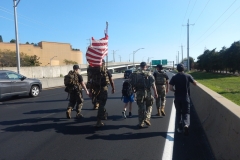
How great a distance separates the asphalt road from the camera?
5.09m

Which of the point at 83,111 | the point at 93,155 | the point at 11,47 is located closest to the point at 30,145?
the point at 93,155

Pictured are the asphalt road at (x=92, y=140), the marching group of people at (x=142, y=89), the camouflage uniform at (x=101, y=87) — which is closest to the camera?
the asphalt road at (x=92, y=140)

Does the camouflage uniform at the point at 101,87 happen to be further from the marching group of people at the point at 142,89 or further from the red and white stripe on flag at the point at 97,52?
the red and white stripe on flag at the point at 97,52

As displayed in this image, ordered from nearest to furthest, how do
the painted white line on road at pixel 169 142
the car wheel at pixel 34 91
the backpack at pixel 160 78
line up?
the painted white line on road at pixel 169 142
the backpack at pixel 160 78
the car wheel at pixel 34 91

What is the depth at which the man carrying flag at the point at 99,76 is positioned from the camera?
Result: 7.37m

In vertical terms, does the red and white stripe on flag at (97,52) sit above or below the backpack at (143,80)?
above

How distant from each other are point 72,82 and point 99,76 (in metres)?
1.40

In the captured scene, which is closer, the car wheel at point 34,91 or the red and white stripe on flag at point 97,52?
the red and white stripe on flag at point 97,52

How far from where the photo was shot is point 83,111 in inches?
394

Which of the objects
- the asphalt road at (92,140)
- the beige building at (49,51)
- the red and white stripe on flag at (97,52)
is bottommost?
the asphalt road at (92,140)

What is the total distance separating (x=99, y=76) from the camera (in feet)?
24.5

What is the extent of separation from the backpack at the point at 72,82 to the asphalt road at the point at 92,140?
103cm

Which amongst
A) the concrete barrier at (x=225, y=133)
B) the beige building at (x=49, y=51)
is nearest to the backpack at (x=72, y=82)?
the concrete barrier at (x=225, y=133)

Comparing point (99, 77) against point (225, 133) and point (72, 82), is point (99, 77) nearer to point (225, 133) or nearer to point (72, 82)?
point (72, 82)
